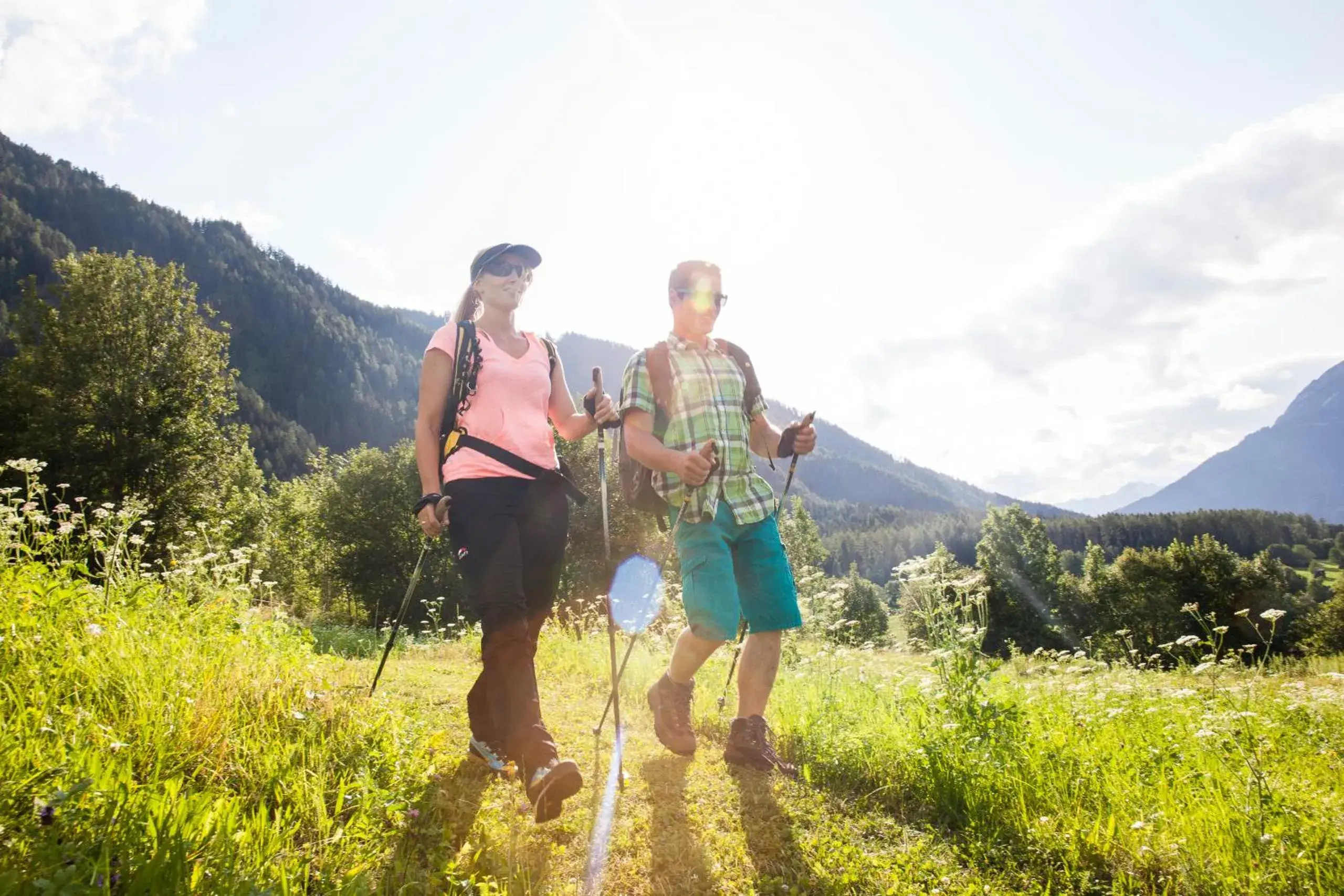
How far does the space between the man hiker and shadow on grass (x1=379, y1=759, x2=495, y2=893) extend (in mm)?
1192

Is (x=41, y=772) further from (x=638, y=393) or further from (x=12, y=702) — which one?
(x=638, y=393)

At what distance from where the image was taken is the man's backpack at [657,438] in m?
4.16

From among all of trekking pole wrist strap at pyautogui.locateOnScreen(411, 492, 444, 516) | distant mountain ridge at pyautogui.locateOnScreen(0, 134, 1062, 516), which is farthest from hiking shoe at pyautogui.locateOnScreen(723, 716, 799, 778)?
distant mountain ridge at pyautogui.locateOnScreen(0, 134, 1062, 516)

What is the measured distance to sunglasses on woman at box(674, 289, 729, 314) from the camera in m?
4.25

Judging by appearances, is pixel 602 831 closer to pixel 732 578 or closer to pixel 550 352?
pixel 732 578

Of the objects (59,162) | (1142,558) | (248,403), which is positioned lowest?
(1142,558)

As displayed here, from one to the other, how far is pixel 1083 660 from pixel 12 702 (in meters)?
7.72

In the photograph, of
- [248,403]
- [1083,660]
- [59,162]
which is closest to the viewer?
[1083,660]

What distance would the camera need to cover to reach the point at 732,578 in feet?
12.5

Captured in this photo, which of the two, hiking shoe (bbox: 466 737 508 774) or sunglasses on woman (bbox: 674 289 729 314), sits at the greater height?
sunglasses on woman (bbox: 674 289 729 314)

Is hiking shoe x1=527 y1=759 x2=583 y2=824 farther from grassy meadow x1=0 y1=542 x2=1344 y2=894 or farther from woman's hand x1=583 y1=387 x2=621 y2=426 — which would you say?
woman's hand x1=583 y1=387 x2=621 y2=426

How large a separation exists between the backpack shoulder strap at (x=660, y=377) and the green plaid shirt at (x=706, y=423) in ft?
0.06

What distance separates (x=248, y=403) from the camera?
13762cm

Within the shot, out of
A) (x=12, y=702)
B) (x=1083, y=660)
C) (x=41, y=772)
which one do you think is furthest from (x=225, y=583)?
(x=1083, y=660)
